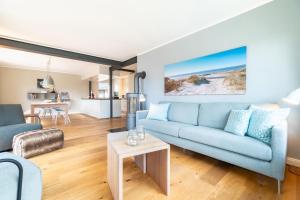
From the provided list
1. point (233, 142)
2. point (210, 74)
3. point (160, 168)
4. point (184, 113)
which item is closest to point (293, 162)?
point (233, 142)

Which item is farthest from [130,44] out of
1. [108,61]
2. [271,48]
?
[271,48]

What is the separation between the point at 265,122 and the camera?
5.23ft

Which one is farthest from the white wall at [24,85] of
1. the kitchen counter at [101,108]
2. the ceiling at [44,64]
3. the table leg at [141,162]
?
the table leg at [141,162]

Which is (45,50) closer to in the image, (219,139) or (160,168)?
(160,168)

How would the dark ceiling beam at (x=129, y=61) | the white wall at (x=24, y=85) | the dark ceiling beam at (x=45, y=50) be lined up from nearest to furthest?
the dark ceiling beam at (x=45, y=50), the dark ceiling beam at (x=129, y=61), the white wall at (x=24, y=85)

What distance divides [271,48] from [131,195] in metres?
2.57

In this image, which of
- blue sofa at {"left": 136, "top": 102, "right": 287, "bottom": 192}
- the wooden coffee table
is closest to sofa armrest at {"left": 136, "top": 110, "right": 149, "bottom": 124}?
blue sofa at {"left": 136, "top": 102, "right": 287, "bottom": 192}

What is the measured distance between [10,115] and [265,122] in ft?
13.3

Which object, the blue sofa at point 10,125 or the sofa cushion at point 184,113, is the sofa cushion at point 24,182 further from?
the sofa cushion at point 184,113

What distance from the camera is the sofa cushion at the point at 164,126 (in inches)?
91.9

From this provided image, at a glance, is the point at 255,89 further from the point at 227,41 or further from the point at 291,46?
the point at 227,41

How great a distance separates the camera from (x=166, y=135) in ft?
8.23

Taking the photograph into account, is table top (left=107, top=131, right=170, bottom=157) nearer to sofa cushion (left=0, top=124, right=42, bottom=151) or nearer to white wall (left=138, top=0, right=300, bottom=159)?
white wall (left=138, top=0, right=300, bottom=159)

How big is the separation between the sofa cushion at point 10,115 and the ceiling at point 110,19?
1560 millimetres
